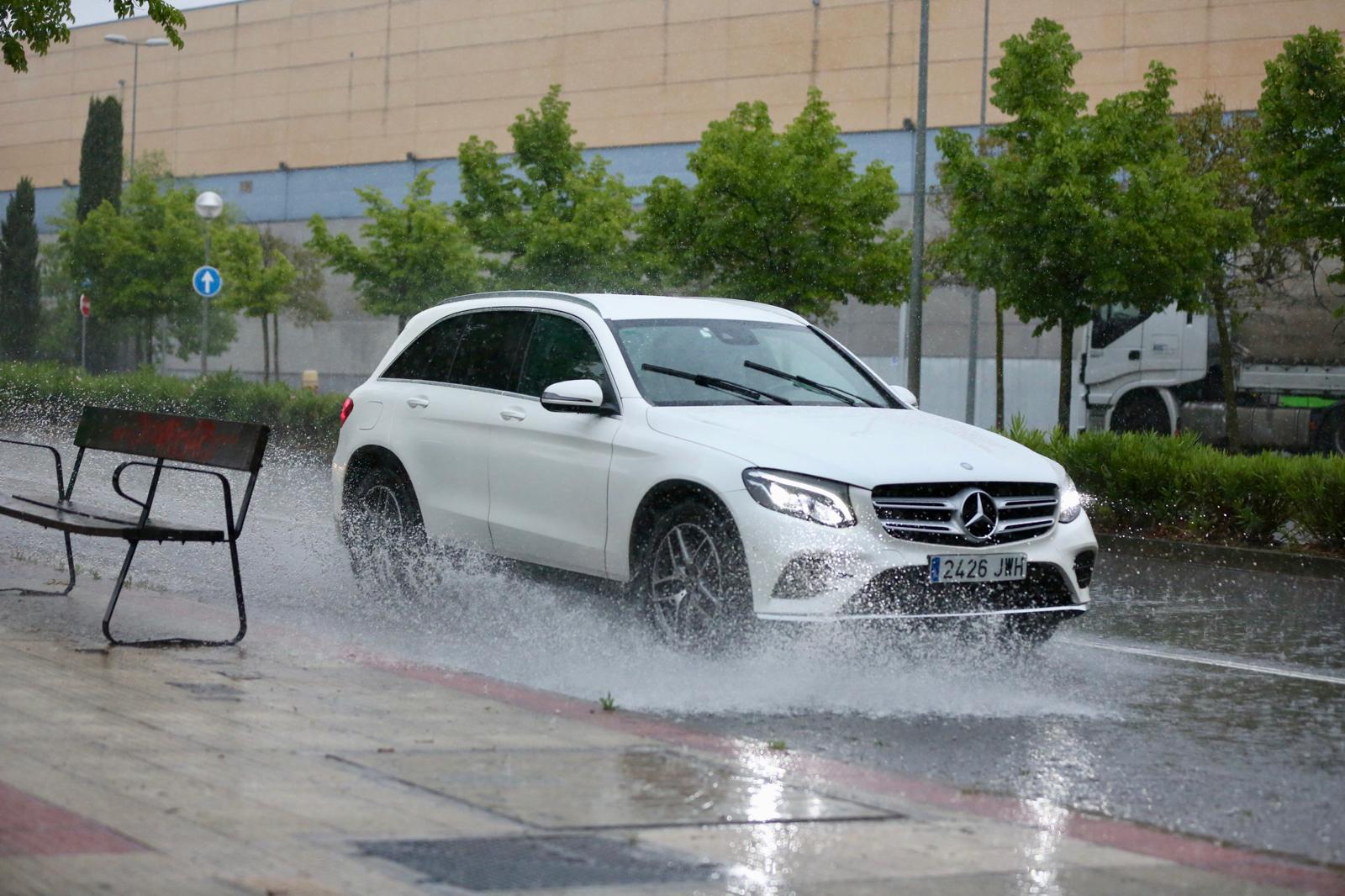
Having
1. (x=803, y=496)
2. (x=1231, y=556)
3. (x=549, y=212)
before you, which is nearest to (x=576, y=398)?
(x=803, y=496)

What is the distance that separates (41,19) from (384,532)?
7267mm

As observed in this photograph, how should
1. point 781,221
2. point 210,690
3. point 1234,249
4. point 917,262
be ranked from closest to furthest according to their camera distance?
point 210,690
point 917,262
point 781,221
point 1234,249

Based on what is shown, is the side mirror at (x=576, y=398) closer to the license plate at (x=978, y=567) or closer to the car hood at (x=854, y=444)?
the car hood at (x=854, y=444)

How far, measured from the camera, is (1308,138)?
20.7 metres

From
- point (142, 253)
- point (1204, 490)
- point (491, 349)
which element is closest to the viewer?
point (491, 349)

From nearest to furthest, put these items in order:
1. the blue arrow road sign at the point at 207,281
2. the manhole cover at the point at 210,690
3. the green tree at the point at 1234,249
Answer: the manhole cover at the point at 210,690 → the green tree at the point at 1234,249 → the blue arrow road sign at the point at 207,281

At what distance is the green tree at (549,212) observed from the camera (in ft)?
96.7

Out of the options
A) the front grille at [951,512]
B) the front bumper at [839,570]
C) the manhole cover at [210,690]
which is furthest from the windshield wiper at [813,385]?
the manhole cover at [210,690]

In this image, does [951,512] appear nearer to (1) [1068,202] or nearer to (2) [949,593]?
(2) [949,593]

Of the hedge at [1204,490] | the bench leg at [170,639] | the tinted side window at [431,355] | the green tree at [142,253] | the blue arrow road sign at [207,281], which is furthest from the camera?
the green tree at [142,253]

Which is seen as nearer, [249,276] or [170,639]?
[170,639]

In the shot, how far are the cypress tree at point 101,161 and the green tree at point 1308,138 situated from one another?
39608mm

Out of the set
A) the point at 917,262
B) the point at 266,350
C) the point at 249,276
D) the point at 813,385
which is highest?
the point at 249,276

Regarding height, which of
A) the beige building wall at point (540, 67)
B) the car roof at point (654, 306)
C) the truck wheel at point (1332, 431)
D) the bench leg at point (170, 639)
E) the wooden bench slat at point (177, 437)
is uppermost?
the beige building wall at point (540, 67)
